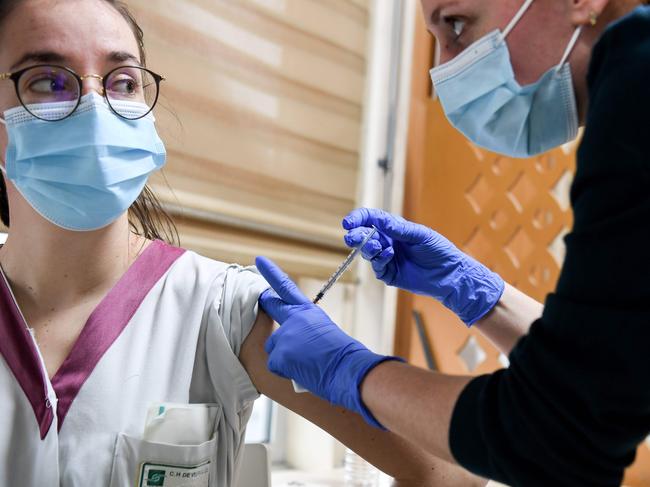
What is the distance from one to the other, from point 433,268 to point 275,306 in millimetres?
394

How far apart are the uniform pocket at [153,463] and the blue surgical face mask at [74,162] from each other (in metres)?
0.41

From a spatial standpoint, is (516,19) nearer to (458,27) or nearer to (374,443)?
(458,27)

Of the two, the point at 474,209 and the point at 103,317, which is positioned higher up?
the point at 474,209

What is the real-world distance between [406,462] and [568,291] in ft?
1.85

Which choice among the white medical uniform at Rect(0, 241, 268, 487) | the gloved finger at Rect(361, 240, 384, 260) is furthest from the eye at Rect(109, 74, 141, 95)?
the gloved finger at Rect(361, 240, 384, 260)

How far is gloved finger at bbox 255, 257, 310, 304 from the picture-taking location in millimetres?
1264

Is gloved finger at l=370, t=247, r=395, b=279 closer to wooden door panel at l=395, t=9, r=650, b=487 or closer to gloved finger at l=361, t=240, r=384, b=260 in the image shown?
gloved finger at l=361, t=240, r=384, b=260

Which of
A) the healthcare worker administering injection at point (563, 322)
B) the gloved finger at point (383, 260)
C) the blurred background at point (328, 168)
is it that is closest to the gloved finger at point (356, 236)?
the gloved finger at point (383, 260)

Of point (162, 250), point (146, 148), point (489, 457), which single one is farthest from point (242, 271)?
point (489, 457)

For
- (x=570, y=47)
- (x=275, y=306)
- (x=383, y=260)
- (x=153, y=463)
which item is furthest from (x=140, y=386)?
(x=570, y=47)

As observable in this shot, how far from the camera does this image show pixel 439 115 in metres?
2.98

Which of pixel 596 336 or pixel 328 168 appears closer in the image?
pixel 596 336

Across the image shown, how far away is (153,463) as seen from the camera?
125cm

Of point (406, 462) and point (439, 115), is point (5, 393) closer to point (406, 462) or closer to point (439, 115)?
point (406, 462)
